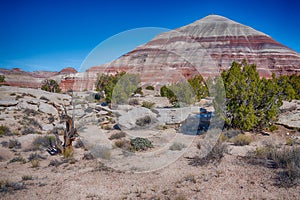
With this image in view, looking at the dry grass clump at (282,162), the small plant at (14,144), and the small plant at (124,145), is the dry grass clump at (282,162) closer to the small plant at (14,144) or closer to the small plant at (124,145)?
the small plant at (124,145)

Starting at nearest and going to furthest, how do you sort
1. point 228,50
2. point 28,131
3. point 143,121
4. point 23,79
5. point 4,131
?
1. point 4,131
2. point 28,131
3. point 143,121
4. point 228,50
5. point 23,79

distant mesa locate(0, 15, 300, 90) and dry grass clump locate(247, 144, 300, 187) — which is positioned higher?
distant mesa locate(0, 15, 300, 90)

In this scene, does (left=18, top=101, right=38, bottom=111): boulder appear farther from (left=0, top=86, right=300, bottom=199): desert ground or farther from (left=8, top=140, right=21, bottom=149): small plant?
(left=8, top=140, right=21, bottom=149): small plant

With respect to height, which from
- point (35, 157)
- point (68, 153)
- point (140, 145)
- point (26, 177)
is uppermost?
point (140, 145)

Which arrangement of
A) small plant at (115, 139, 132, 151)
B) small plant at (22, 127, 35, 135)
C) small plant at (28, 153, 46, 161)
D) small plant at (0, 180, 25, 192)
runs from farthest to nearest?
small plant at (22, 127, 35, 135), small plant at (115, 139, 132, 151), small plant at (28, 153, 46, 161), small plant at (0, 180, 25, 192)

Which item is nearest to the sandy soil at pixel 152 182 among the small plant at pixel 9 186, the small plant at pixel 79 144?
the small plant at pixel 9 186

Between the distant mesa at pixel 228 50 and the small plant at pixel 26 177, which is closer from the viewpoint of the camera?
the small plant at pixel 26 177

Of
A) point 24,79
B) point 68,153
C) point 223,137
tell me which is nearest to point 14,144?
point 68,153

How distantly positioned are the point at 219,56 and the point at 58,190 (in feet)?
195

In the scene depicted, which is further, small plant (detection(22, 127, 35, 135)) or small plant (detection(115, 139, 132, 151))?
small plant (detection(22, 127, 35, 135))

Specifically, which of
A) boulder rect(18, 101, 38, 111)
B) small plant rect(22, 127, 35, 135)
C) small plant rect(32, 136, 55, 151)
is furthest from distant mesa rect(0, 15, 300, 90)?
small plant rect(32, 136, 55, 151)

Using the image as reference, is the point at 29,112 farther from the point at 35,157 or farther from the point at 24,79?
the point at 24,79

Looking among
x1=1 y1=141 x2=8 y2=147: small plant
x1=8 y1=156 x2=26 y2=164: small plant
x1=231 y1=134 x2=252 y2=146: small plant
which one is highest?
x1=231 y1=134 x2=252 y2=146: small plant

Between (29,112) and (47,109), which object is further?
(47,109)
